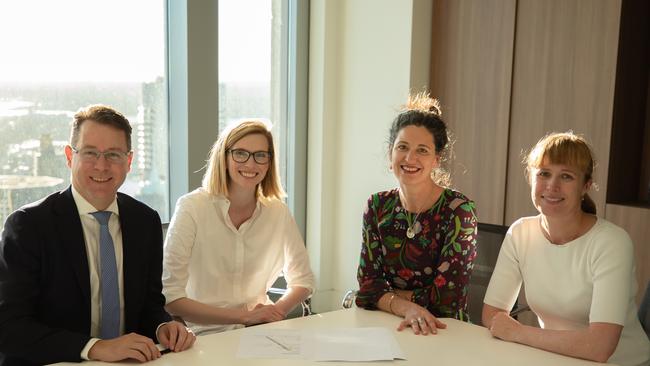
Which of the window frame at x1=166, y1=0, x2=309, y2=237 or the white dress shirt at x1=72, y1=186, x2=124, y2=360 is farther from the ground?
the window frame at x1=166, y1=0, x2=309, y2=237

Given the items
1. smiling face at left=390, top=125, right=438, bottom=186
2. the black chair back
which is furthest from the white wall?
smiling face at left=390, top=125, right=438, bottom=186

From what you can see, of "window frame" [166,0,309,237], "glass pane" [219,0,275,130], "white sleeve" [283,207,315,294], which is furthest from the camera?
"glass pane" [219,0,275,130]

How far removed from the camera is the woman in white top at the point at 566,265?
6.61ft

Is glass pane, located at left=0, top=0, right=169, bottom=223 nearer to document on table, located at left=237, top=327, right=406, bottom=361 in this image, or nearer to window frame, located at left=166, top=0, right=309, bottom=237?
window frame, located at left=166, top=0, right=309, bottom=237

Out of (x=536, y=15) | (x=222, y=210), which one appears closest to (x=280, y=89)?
(x=536, y=15)

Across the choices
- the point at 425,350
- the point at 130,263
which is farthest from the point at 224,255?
the point at 425,350

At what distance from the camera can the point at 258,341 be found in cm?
195

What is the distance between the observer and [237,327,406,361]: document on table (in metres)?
1.85

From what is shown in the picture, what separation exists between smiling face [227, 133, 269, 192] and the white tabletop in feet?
2.04

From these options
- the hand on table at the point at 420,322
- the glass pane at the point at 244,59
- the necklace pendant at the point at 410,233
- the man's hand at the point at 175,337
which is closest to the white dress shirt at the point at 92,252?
the man's hand at the point at 175,337

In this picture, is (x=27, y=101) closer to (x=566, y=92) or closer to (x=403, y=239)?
(x=403, y=239)

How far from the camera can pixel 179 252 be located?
2498mm

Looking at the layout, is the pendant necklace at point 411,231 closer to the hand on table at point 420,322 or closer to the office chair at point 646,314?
the hand on table at point 420,322

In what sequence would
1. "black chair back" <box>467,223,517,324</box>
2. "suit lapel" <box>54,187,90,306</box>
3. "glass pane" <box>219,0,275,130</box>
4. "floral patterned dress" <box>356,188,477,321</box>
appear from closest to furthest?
"suit lapel" <box>54,187,90,306</box>
"floral patterned dress" <box>356,188,477,321</box>
"black chair back" <box>467,223,517,324</box>
"glass pane" <box>219,0,275,130</box>
